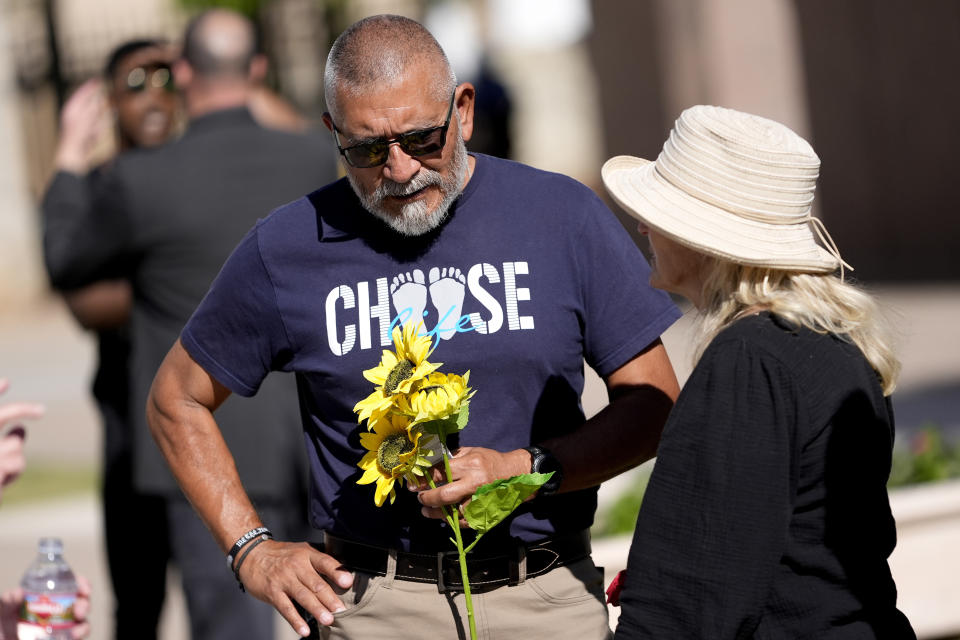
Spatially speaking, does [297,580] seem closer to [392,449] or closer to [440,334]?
[392,449]

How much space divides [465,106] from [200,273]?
6.38 feet

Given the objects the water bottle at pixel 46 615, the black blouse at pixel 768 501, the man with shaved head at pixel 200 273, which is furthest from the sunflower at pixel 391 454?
the man with shaved head at pixel 200 273

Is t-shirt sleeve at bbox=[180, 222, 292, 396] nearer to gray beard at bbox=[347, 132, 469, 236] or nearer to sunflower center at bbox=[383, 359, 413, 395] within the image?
gray beard at bbox=[347, 132, 469, 236]

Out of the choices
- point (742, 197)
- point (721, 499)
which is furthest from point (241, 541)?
point (742, 197)

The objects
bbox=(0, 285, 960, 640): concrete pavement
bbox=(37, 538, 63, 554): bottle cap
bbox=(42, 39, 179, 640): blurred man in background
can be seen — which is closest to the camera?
bbox=(37, 538, 63, 554): bottle cap

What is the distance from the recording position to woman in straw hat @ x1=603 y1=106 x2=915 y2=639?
2381mm

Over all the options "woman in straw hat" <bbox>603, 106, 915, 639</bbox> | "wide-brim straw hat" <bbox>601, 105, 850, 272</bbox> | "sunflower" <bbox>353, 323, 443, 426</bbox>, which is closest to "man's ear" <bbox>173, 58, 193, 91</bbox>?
"sunflower" <bbox>353, 323, 443, 426</bbox>

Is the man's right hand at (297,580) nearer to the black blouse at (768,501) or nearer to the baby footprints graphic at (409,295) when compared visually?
the baby footprints graphic at (409,295)

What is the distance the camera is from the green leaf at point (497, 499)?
8.68ft

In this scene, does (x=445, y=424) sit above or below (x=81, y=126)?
below

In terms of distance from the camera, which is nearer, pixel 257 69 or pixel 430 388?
pixel 430 388

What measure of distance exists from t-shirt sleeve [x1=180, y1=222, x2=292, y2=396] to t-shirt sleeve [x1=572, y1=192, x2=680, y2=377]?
2.24 ft

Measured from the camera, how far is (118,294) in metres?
5.00

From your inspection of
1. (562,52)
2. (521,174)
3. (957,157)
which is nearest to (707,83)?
(957,157)
